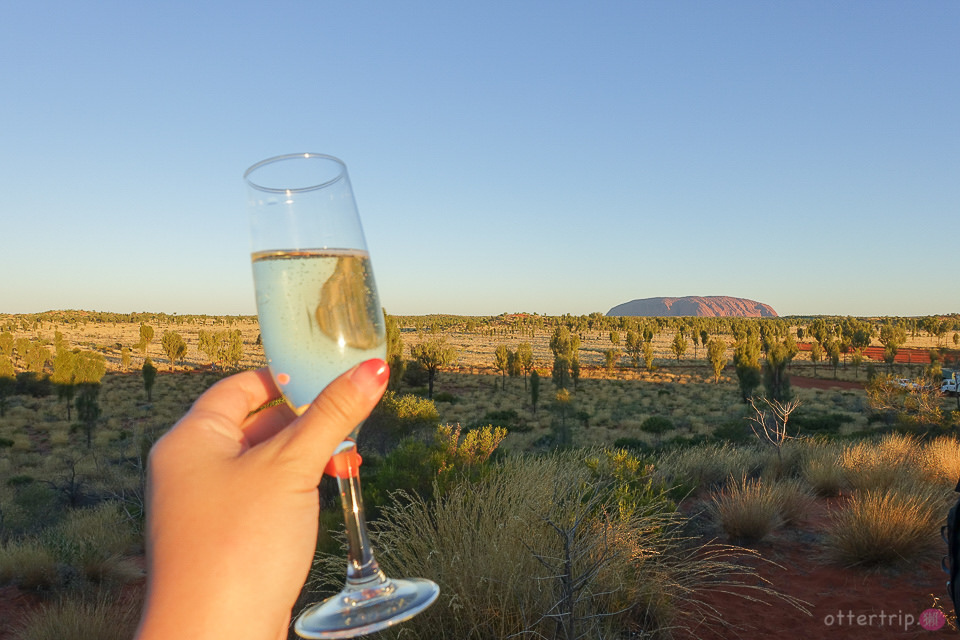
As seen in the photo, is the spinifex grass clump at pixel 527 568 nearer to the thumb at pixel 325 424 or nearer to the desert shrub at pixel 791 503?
the thumb at pixel 325 424

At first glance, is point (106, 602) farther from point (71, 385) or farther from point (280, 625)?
point (71, 385)

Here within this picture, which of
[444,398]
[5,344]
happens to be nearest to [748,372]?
[444,398]

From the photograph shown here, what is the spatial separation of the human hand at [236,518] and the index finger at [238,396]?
0.07m

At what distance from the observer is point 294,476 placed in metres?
1.25

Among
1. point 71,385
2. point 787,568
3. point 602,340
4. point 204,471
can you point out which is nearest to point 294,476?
point 204,471

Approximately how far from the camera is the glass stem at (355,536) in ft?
4.62

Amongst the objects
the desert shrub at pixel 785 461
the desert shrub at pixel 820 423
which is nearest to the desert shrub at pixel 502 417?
the desert shrub at pixel 820 423

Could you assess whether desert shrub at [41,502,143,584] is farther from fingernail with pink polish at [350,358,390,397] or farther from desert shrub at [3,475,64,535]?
fingernail with pink polish at [350,358,390,397]

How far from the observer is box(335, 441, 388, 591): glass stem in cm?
141

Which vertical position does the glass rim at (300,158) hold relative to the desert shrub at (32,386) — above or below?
above

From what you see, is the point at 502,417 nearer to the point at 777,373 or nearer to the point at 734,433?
the point at 734,433

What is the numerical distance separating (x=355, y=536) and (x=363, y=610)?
17cm

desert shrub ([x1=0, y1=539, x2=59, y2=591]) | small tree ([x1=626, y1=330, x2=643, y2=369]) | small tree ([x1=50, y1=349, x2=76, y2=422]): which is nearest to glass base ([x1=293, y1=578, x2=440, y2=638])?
desert shrub ([x1=0, y1=539, x2=59, y2=591])

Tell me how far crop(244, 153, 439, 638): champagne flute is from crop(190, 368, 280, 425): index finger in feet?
0.59
